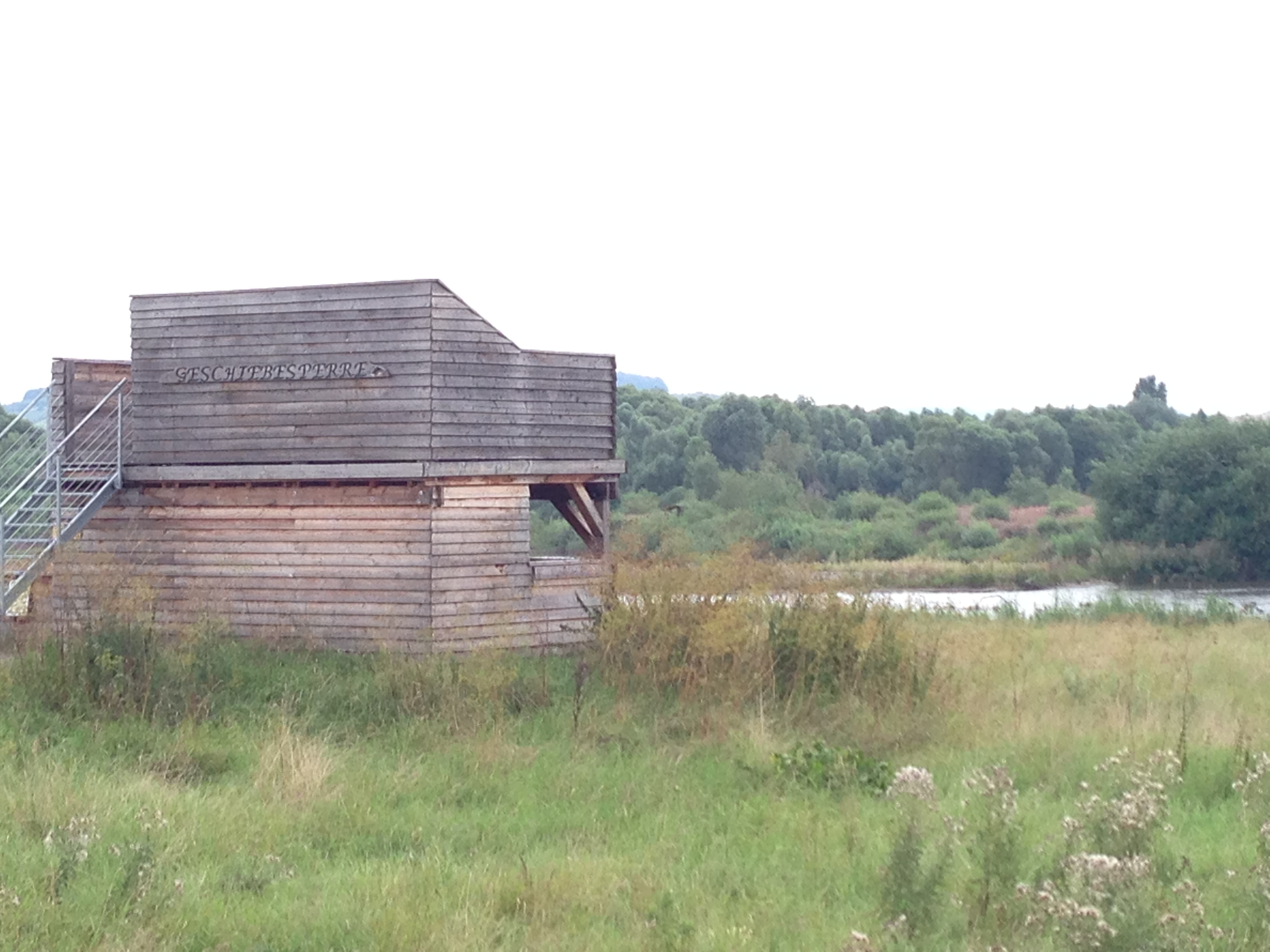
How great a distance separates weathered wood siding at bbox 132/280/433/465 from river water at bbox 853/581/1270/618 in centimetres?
1900

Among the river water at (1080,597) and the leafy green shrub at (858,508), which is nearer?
the river water at (1080,597)

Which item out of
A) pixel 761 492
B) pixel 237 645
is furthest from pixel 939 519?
pixel 237 645

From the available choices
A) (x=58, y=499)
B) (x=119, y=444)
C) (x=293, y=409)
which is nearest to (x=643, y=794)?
(x=293, y=409)

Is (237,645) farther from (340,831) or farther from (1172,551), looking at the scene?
(1172,551)

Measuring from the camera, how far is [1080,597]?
44.2 meters

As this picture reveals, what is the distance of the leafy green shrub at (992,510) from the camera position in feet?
232

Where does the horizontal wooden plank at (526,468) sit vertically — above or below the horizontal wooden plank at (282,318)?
below

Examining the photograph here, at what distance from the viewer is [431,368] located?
17.1 m

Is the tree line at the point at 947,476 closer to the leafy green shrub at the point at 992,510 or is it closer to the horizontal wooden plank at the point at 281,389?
the leafy green shrub at the point at 992,510

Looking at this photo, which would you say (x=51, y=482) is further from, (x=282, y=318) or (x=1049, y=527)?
(x=1049, y=527)

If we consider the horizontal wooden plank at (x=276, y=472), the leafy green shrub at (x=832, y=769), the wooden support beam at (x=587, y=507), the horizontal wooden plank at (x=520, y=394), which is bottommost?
the leafy green shrub at (x=832, y=769)

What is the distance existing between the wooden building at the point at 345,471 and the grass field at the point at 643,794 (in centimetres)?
125

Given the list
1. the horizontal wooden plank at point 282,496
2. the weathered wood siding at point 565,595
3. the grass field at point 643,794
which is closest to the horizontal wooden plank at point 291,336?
the horizontal wooden plank at point 282,496

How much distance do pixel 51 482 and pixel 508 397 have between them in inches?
262
